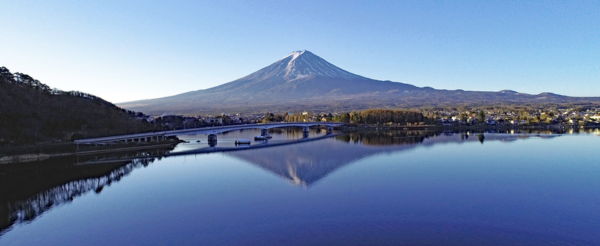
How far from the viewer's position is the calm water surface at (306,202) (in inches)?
328

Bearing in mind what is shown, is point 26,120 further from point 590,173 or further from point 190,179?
point 590,173

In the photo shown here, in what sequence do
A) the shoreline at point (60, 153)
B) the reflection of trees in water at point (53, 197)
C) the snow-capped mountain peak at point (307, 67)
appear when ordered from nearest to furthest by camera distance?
the reflection of trees in water at point (53, 197) < the shoreline at point (60, 153) < the snow-capped mountain peak at point (307, 67)

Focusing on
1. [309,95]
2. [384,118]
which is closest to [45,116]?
[384,118]

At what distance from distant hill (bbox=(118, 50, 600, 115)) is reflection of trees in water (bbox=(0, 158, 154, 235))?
75962 mm

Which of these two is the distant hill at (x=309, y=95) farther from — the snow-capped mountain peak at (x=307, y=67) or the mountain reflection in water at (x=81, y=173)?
the mountain reflection in water at (x=81, y=173)

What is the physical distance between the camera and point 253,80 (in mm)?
137875

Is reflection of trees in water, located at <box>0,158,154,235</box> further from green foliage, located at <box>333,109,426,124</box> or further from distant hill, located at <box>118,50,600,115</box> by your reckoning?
distant hill, located at <box>118,50,600,115</box>

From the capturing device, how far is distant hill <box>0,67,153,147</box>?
22.2 m

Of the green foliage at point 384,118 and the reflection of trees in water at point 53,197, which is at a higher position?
the green foliage at point 384,118

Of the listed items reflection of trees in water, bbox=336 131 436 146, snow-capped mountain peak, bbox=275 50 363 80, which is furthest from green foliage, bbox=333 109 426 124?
snow-capped mountain peak, bbox=275 50 363 80

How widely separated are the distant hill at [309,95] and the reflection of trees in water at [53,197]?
76.0 meters

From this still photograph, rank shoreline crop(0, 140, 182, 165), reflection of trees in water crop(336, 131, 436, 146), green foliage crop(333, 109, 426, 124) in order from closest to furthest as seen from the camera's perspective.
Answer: shoreline crop(0, 140, 182, 165)
reflection of trees in water crop(336, 131, 436, 146)
green foliage crop(333, 109, 426, 124)

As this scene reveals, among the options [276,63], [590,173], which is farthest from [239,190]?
[276,63]

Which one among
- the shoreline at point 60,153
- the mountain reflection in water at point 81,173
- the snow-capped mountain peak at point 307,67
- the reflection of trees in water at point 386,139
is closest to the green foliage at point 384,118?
the reflection of trees in water at point 386,139
